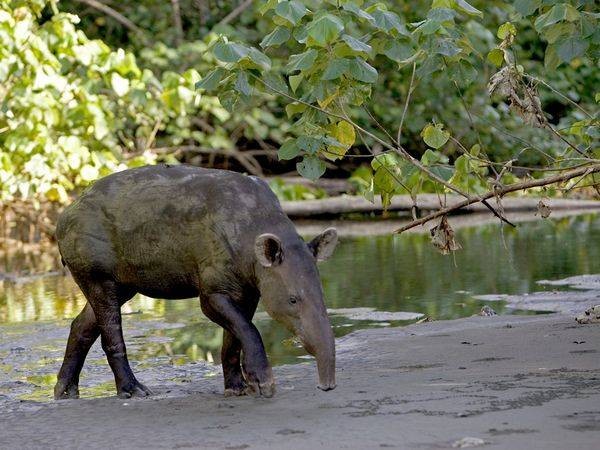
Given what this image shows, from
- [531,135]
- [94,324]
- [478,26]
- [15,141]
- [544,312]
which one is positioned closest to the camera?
[94,324]

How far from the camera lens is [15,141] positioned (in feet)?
52.3

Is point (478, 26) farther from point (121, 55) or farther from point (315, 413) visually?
point (315, 413)

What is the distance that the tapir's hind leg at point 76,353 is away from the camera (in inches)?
281

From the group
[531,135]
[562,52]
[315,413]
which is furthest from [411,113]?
[315,413]

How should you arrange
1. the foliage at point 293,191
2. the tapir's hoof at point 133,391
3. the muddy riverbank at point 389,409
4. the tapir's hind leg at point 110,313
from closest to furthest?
1. the muddy riverbank at point 389,409
2. the tapir's hoof at point 133,391
3. the tapir's hind leg at point 110,313
4. the foliage at point 293,191

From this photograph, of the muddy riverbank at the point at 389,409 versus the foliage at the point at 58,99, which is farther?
the foliage at the point at 58,99

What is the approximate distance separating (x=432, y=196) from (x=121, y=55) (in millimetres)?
5206

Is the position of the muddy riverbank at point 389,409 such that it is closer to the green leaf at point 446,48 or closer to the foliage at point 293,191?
the green leaf at point 446,48

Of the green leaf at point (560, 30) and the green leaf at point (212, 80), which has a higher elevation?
the green leaf at point (560, 30)

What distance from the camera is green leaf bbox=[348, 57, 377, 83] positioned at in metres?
7.44

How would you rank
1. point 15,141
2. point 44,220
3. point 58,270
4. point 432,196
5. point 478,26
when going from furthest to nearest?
1. point 478,26
2. point 432,196
3. point 44,220
4. point 15,141
5. point 58,270

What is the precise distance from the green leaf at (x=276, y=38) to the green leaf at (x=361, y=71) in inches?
16.5

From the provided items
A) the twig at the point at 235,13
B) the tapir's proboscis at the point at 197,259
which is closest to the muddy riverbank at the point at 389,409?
the tapir's proboscis at the point at 197,259

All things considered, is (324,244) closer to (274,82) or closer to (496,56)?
(274,82)
